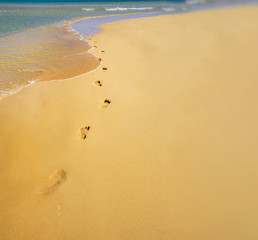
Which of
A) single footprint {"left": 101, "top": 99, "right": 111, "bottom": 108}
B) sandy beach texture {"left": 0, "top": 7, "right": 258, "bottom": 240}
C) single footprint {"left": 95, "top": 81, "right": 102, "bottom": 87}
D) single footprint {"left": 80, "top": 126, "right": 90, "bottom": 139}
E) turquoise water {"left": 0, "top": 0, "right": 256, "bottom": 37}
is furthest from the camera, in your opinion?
turquoise water {"left": 0, "top": 0, "right": 256, "bottom": 37}

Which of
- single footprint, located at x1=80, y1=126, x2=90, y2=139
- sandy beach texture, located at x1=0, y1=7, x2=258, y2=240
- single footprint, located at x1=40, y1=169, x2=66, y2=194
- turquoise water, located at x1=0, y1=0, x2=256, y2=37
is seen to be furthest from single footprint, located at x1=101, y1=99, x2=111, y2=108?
turquoise water, located at x1=0, y1=0, x2=256, y2=37

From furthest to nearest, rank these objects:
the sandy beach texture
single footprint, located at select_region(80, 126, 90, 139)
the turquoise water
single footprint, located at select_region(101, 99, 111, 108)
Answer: the turquoise water
single footprint, located at select_region(101, 99, 111, 108)
single footprint, located at select_region(80, 126, 90, 139)
the sandy beach texture

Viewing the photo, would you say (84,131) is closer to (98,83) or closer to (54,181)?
(54,181)

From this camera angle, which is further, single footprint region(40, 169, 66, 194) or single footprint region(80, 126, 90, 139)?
single footprint region(80, 126, 90, 139)

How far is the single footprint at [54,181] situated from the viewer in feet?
5.80

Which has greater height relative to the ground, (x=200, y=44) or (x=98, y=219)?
(x=200, y=44)

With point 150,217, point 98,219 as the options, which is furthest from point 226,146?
point 98,219

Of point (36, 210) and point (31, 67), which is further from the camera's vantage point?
point (31, 67)

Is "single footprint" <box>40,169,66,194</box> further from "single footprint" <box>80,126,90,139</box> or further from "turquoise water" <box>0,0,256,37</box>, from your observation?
"turquoise water" <box>0,0,256,37</box>

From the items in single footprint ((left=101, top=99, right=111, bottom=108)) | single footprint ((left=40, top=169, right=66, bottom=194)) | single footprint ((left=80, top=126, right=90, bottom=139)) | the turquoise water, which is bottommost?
single footprint ((left=40, top=169, right=66, bottom=194))

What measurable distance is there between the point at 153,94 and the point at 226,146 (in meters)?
1.39

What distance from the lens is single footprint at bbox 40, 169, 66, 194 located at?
5.80 ft

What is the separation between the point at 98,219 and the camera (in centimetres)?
160

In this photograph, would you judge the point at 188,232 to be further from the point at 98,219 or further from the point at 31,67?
the point at 31,67
